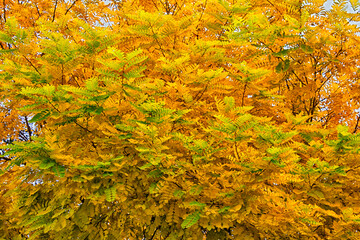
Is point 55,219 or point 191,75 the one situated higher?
point 191,75

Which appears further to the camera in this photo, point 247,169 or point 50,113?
point 50,113

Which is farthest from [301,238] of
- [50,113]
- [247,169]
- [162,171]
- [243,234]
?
[50,113]

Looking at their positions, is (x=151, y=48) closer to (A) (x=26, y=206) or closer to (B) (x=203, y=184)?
(B) (x=203, y=184)

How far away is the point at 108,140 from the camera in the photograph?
375 centimetres

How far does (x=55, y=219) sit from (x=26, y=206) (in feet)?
2.65

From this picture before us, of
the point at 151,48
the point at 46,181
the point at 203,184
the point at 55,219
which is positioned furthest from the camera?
the point at 151,48

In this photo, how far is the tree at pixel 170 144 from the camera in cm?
344

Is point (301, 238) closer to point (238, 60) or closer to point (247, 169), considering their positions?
point (247, 169)

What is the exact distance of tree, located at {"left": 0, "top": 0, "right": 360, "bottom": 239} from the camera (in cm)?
344

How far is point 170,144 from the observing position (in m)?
3.96

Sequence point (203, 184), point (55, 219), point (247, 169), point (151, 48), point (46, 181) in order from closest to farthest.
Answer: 1. point (247, 169)
2. point (203, 184)
3. point (55, 219)
4. point (46, 181)
5. point (151, 48)

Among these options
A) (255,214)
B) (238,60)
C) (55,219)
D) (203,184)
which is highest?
(238,60)

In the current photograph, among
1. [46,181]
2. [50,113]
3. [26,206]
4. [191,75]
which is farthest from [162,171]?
[26,206]

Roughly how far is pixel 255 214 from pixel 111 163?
178 centimetres
